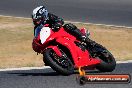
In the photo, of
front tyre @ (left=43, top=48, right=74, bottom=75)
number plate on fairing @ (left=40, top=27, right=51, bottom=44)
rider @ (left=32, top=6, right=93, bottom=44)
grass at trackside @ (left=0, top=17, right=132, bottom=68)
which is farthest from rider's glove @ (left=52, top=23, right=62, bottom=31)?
grass at trackside @ (left=0, top=17, right=132, bottom=68)

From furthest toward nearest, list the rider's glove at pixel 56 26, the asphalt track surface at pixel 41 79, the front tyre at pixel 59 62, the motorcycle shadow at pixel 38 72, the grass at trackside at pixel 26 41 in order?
the grass at trackside at pixel 26 41
the motorcycle shadow at pixel 38 72
the rider's glove at pixel 56 26
the front tyre at pixel 59 62
the asphalt track surface at pixel 41 79

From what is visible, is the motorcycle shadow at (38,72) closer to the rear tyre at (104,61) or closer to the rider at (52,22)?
the rear tyre at (104,61)

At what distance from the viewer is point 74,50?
1224 centimetres

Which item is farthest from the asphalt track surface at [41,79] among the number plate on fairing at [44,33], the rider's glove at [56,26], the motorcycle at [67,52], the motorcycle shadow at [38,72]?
the rider's glove at [56,26]

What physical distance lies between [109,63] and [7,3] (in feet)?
56.7

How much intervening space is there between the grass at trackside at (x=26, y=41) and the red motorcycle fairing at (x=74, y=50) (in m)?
2.45

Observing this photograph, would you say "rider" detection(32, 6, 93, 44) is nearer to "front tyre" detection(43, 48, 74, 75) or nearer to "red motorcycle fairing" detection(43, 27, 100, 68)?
"red motorcycle fairing" detection(43, 27, 100, 68)

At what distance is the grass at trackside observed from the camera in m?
15.6

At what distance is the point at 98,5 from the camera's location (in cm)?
2883

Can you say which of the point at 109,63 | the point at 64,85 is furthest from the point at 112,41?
the point at 64,85

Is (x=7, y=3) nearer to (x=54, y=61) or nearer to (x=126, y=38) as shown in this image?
(x=126, y=38)

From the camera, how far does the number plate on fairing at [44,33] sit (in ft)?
40.3

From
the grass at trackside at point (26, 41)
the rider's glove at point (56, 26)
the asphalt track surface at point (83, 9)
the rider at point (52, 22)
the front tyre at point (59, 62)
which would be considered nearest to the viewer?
the front tyre at point (59, 62)

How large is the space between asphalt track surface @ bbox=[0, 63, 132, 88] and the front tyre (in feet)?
0.62
